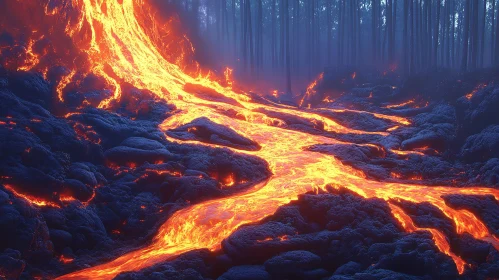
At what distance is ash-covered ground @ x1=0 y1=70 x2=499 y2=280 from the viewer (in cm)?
779

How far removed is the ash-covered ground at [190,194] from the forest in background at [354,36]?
1791cm

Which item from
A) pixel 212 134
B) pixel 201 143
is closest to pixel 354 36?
pixel 212 134

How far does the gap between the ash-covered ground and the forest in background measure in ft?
58.7

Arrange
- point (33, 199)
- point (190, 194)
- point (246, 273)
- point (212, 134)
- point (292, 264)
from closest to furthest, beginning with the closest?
1. point (246, 273)
2. point (292, 264)
3. point (33, 199)
4. point (190, 194)
5. point (212, 134)

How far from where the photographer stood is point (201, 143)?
15117 mm

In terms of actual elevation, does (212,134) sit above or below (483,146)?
above

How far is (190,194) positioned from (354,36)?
117 feet

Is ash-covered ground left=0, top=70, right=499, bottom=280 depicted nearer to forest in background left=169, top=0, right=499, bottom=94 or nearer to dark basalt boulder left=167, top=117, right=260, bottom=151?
dark basalt boulder left=167, top=117, right=260, bottom=151

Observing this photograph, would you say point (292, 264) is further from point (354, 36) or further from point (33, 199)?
point (354, 36)

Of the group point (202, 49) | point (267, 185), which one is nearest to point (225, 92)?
point (267, 185)

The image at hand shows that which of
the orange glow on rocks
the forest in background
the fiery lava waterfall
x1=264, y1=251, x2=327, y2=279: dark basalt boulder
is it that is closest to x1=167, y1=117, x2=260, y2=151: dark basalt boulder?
the fiery lava waterfall

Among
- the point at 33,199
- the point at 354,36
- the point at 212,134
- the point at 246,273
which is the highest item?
the point at 354,36

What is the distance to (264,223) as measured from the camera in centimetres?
919

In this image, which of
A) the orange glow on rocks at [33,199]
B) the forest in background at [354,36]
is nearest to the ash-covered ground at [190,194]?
the orange glow on rocks at [33,199]
